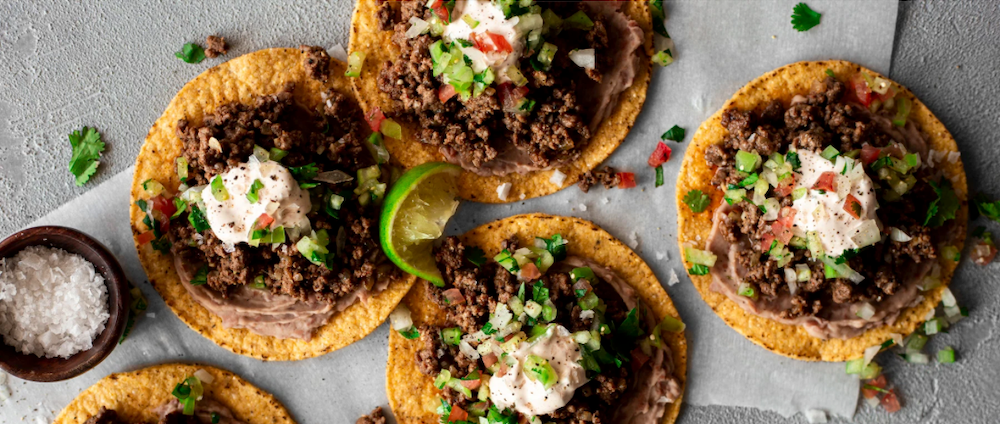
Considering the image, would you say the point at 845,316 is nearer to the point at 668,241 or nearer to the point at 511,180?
the point at 668,241

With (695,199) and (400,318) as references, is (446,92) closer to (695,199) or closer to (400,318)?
(400,318)

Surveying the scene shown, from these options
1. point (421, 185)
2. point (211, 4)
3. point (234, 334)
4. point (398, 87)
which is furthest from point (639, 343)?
point (211, 4)

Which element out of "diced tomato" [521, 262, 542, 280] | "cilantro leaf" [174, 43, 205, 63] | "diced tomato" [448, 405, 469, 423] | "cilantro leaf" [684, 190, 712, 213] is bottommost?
"diced tomato" [448, 405, 469, 423]

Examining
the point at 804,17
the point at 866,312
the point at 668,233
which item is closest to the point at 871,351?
the point at 866,312

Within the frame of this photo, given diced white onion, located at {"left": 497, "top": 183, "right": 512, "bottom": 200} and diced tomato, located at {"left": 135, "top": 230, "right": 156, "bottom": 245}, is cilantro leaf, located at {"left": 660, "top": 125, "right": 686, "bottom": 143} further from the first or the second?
diced tomato, located at {"left": 135, "top": 230, "right": 156, "bottom": 245}

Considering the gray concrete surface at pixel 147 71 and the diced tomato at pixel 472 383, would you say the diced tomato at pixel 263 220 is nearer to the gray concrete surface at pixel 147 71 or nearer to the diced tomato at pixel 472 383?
the gray concrete surface at pixel 147 71

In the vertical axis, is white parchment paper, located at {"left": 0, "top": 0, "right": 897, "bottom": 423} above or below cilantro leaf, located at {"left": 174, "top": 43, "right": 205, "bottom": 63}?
below

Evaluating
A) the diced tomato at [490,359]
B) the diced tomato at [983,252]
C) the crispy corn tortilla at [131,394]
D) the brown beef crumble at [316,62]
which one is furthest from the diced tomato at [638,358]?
the crispy corn tortilla at [131,394]

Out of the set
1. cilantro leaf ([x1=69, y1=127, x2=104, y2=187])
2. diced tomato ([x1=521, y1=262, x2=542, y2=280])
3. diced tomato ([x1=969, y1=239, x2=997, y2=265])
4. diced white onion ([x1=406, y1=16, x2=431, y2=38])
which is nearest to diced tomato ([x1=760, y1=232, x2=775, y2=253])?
diced tomato ([x1=521, y1=262, x2=542, y2=280])
